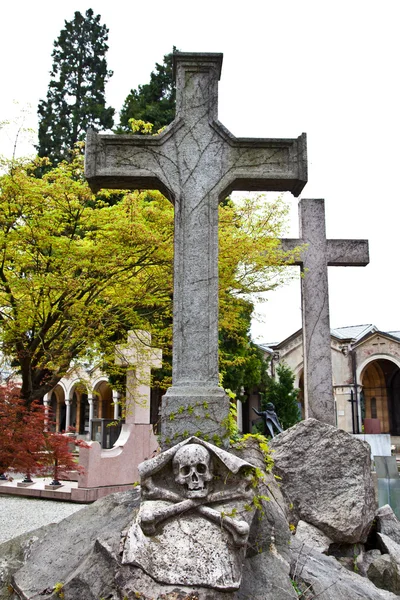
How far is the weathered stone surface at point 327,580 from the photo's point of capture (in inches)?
144

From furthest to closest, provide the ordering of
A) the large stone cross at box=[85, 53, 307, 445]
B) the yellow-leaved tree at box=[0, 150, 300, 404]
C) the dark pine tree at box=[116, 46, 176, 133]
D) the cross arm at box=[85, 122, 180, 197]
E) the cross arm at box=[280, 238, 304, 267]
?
the dark pine tree at box=[116, 46, 176, 133]
the cross arm at box=[280, 238, 304, 267]
the yellow-leaved tree at box=[0, 150, 300, 404]
the cross arm at box=[85, 122, 180, 197]
the large stone cross at box=[85, 53, 307, 445]

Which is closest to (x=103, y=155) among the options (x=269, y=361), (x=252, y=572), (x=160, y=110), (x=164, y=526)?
(x=164, y=526)

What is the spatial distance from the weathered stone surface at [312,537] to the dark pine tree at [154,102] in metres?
18.6

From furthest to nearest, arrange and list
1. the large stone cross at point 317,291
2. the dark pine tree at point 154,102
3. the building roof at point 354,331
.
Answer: the building roof at point 354,331 → the dark pine tree at point 154,102 → the large stone cross at point 317,291

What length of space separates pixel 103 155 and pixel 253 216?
15.1 feet

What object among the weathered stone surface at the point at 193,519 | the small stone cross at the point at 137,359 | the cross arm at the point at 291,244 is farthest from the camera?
the small stone cross at the point at 137,359

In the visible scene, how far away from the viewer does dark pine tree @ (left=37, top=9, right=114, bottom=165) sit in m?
26.7

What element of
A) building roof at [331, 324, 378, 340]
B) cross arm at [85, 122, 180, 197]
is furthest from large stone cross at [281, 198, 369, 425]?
building roof at [331, 324, 378, 340]

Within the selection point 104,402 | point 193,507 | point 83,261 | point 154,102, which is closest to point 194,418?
point 193,507

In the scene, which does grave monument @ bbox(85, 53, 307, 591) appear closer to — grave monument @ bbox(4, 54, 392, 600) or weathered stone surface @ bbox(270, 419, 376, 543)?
grave monument @ bbox(4, 54, 392, 600)

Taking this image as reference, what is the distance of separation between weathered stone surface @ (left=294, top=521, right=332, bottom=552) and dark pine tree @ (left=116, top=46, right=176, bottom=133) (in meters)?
18.6

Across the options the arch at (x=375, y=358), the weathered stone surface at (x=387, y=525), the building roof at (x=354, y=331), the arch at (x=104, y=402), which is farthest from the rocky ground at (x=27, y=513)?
the arch at (x=104, y=402)

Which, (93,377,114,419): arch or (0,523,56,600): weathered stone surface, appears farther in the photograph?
(93,377,114,419): arch

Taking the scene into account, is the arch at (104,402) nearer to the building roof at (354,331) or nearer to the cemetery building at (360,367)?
the cemetery building at (360,367)
